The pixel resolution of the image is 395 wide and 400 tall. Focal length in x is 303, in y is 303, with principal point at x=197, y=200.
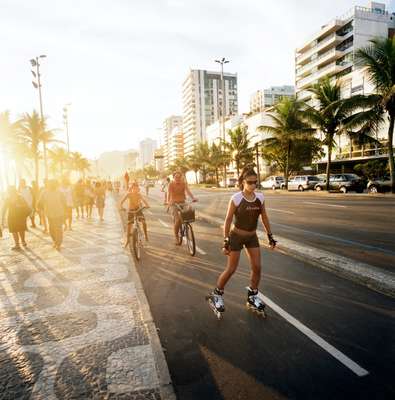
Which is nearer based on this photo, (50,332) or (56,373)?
(56,373)

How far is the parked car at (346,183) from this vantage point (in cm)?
2708

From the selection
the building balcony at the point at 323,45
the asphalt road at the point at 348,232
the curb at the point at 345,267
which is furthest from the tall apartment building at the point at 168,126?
the curb at the point at 345,267

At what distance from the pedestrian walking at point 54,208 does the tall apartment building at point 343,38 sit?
52.2 m

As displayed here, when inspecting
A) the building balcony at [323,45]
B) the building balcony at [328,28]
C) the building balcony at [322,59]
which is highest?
the building balcony at [328,28]

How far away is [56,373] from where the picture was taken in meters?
3.06

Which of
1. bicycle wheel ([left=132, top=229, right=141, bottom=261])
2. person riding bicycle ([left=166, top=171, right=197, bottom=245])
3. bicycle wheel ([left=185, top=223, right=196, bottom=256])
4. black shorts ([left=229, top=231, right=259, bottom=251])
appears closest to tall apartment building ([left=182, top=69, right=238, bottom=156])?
person riding bicycle ([left=166, top=171, right=197, bottom=245])

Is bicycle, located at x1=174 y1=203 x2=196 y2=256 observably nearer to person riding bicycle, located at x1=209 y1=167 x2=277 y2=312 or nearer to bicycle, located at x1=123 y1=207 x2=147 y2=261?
bicycle, located at x1=123 y1=207 x2=147 y2=261

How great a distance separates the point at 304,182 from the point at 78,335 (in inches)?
1312

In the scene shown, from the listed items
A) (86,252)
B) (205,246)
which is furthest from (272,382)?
(86,252)

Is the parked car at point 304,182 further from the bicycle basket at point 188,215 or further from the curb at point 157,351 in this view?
the curb at point 157,351

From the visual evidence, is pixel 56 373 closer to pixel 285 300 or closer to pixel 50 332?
pixel 50 332

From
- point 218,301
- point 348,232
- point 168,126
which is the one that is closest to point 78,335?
point 218,301

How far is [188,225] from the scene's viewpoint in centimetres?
773

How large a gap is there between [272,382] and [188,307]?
1912mm
